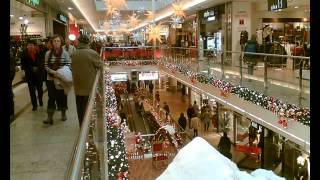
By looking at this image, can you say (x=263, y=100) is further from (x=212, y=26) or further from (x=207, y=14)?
(x=212, y=26)

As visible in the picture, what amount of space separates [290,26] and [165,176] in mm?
20428

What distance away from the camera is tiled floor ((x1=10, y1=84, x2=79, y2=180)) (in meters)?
4.80

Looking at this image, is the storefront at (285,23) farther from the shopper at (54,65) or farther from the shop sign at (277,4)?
the shopper at (54,65)

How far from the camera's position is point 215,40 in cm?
2380

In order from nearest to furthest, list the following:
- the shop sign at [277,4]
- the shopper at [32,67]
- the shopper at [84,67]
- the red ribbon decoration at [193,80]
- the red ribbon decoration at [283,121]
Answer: the shopper at [84,67]
the shopper at [32,67]
the red ribbon decoration at [283,121]
the shop sign at [277,4]
the red ribbon decoration at [193,80]

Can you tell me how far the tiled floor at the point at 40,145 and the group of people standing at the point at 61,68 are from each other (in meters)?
0.31

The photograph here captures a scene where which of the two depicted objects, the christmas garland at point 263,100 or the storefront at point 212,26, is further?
the storefront at point 212,26

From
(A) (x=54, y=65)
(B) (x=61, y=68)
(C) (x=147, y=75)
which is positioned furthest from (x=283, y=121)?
(C) (x=147, y=75)

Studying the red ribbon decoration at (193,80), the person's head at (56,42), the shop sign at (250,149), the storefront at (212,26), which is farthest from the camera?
the storefront at (212,26)

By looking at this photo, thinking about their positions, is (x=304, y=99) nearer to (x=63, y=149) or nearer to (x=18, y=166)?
(x=63, y=149)

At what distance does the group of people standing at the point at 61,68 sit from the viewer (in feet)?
19.1

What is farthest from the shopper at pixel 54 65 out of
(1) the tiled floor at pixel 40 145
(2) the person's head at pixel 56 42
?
(1) the tiled floor at pixel 40 145

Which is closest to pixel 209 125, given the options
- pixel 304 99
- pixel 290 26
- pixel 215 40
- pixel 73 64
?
pixel 215 40
